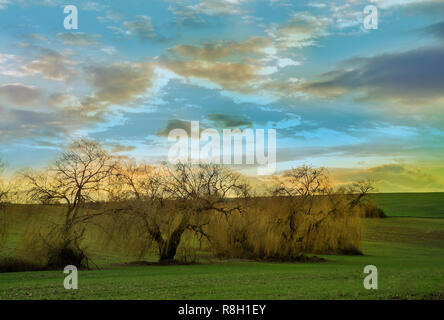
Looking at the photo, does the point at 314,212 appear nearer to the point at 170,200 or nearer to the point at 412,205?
the point at 170,200

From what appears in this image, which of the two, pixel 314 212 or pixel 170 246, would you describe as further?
pixel 314 212

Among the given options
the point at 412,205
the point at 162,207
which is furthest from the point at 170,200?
the point at 412,205

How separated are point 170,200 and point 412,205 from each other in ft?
311

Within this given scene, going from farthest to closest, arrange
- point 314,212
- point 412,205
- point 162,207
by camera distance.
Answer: point 412,205, point 314,212, point 162,207

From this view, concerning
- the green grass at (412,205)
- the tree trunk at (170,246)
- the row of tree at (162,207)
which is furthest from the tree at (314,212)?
the green grass at (412,205)

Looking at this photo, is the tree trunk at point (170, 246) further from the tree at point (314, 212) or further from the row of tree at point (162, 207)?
the tree at point (314, 212)

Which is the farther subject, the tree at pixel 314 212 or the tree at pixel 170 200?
the tree at pixel 314 212

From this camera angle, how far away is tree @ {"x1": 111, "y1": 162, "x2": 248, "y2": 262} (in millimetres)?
34344

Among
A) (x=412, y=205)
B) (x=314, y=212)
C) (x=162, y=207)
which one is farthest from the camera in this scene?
(x=412, y=205)

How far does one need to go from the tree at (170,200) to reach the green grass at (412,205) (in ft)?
247

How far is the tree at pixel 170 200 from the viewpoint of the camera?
34.3m

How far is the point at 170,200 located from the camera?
116 ft
